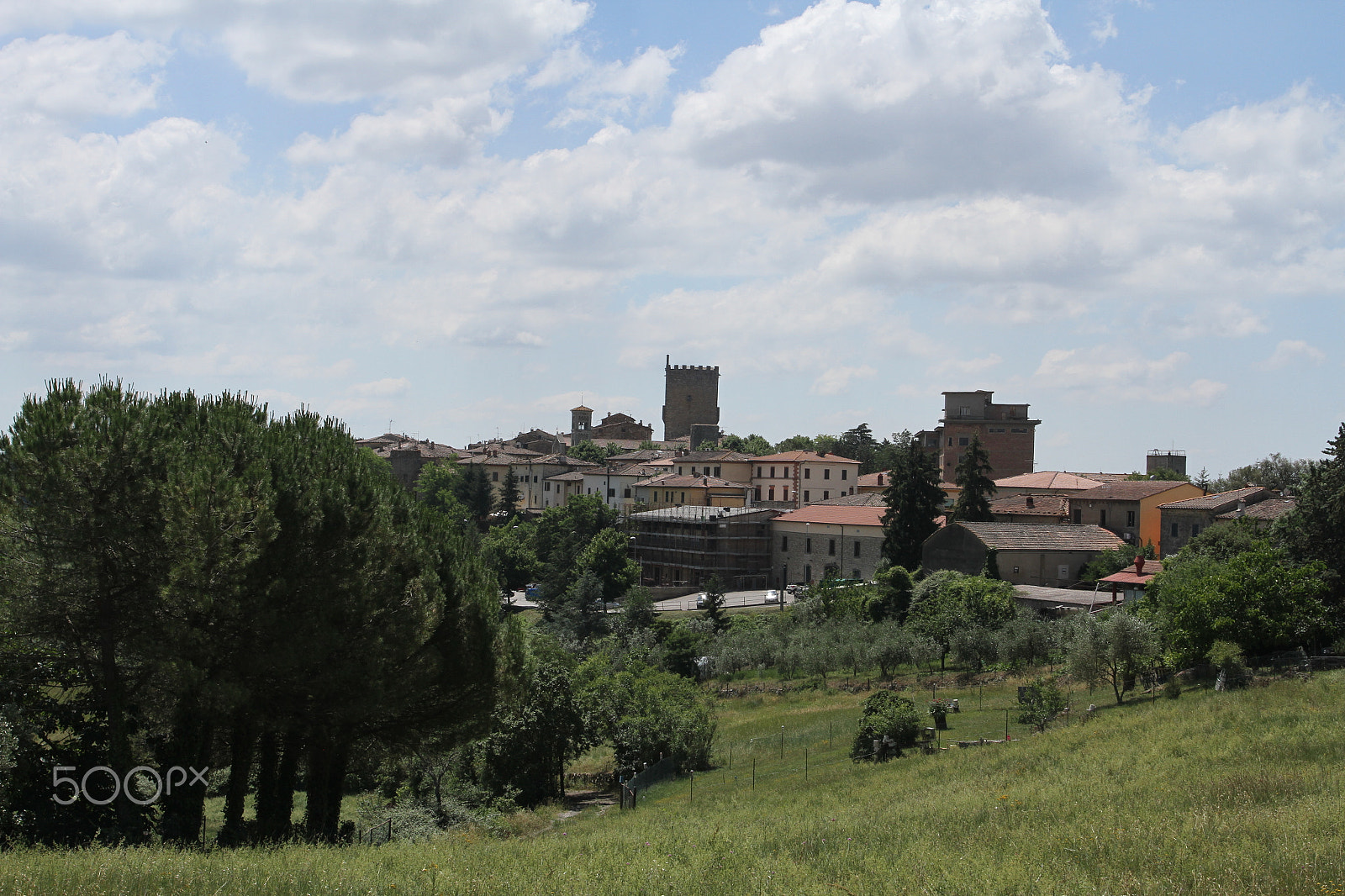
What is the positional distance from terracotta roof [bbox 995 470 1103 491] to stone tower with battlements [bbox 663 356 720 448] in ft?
266

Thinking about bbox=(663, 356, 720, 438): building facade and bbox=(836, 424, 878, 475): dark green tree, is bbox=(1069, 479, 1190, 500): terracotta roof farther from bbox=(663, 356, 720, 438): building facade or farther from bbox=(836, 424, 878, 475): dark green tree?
bbox=(663, 356, 720, 438): building facade

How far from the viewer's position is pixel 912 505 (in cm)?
5850

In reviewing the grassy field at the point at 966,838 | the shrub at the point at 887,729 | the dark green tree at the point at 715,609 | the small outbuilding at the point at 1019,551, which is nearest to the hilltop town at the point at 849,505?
the small outbuilding at the point at 1019,551

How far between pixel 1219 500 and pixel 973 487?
508 inches

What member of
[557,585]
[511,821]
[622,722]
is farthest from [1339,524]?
[557,585]

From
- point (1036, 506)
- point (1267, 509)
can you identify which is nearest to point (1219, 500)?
point (1267, 509)

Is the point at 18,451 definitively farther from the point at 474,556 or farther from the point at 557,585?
the point at 557,585

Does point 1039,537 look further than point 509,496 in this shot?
No

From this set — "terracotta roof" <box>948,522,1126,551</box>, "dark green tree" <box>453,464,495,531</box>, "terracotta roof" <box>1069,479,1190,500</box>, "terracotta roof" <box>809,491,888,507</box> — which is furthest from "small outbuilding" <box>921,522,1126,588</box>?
"dark green tree" <box>453,464,495,531</box>

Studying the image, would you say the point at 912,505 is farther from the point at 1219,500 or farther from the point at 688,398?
the point at 688,398

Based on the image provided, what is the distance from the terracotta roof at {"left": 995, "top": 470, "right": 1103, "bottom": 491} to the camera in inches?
2842

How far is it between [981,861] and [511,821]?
14.0m

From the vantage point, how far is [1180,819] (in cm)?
1280

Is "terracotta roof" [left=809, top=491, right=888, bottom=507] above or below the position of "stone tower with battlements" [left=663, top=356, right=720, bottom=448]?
below
